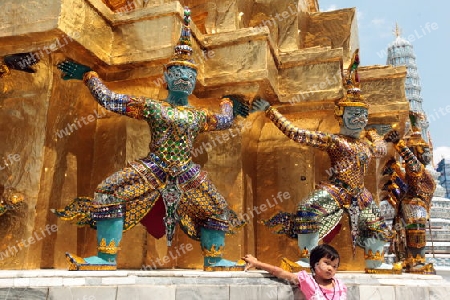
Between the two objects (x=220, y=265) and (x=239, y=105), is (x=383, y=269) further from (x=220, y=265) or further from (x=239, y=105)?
(x=239, y=105)

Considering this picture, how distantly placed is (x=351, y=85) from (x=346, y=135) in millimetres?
595

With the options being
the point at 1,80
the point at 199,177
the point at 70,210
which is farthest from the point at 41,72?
the point at 199,177

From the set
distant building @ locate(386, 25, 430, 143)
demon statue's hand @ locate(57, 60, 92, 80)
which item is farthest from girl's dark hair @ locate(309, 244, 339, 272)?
distant building @ locate(386, 25, 430, 143)

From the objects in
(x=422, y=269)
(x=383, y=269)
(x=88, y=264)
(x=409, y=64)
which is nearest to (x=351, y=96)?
(x=383, y=269)

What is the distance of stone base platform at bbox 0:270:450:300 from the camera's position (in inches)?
122

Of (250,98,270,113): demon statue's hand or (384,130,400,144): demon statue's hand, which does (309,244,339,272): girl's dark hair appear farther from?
(384,130,400,144): demon statue's hand

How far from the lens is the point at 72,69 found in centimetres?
471

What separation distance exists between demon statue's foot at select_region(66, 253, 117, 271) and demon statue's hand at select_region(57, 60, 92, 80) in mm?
1869

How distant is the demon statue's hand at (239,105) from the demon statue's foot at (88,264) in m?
2.32

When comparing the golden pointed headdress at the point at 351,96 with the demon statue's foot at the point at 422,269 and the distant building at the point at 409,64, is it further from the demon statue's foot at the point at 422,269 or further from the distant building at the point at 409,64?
the distant building at the point at 409,64

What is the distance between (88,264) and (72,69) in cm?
201

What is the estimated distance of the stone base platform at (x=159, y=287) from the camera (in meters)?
3.10

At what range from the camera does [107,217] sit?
4.11 metres

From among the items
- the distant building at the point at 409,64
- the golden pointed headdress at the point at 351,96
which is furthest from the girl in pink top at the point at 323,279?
the distant building at the point at 409,64
